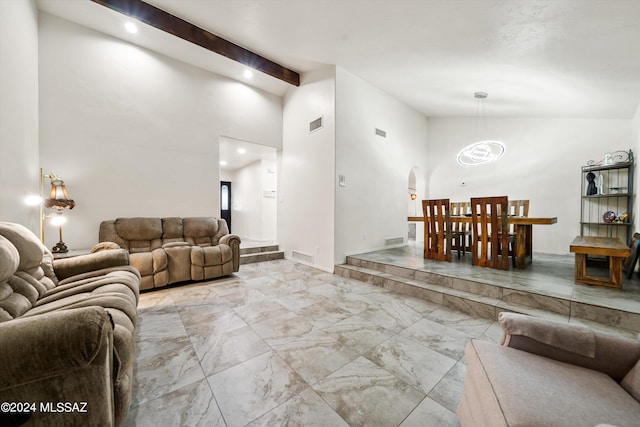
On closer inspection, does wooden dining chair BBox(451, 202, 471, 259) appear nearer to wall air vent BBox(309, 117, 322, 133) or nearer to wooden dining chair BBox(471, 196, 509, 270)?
wooden dining chair BBox(471, 196, 509, 270)

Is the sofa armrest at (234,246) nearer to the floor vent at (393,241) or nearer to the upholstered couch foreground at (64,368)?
the upholstered couch foreground at (64,368)

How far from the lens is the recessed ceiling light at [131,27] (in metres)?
3.31

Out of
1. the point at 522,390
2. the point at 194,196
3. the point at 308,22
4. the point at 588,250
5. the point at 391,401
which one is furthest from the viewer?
the point at 194,196

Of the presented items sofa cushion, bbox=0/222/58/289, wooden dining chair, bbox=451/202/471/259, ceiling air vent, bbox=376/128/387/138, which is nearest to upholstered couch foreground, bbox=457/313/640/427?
sofa cushion, bbox=0/222/58/289

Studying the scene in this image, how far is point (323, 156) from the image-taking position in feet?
13.7

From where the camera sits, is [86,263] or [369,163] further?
[369,163]

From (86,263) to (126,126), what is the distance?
2.53m

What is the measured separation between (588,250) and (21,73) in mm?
6115

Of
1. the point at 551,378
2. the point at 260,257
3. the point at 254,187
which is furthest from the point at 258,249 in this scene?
the point at 551,378

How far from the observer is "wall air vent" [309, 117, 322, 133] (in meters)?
4.26

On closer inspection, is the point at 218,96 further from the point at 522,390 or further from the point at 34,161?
the point at 522,390

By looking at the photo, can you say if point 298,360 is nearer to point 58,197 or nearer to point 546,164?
point 58,197

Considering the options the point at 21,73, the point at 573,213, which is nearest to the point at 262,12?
the point at 21,73

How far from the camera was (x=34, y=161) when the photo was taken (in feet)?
9.36
